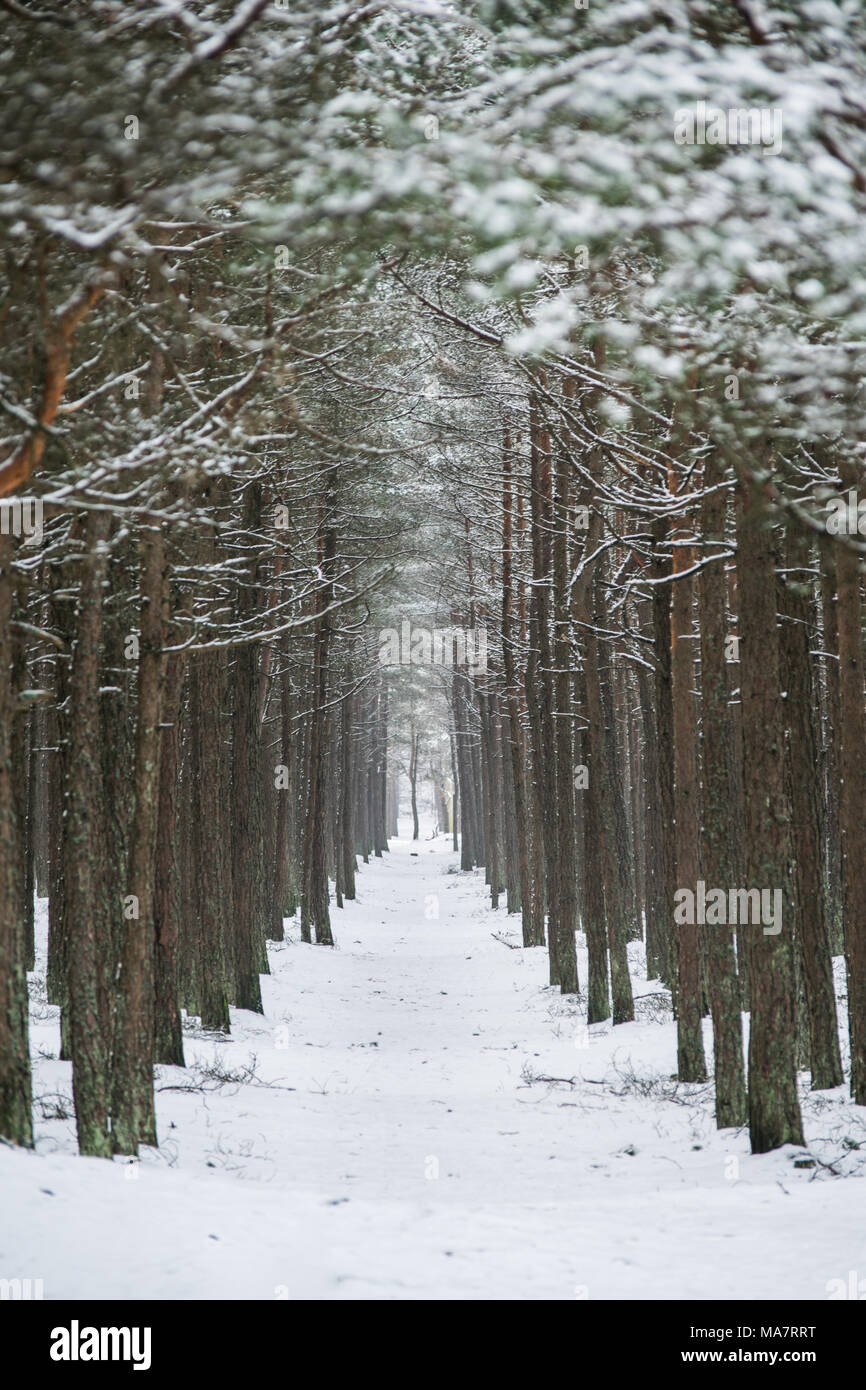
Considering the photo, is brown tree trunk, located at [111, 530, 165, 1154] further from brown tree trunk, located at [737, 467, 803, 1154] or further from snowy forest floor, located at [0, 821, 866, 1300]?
brown tree trunk, located at [737, 467, 803, 1154]

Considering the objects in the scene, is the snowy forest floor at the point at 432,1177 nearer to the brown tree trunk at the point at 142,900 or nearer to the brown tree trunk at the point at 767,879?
the brown tree trunk at the point at 767,879

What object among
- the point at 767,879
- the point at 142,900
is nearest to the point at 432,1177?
the point at 142,900

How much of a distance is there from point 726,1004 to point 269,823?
14208mm

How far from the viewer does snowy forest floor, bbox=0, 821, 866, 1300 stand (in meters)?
5.22

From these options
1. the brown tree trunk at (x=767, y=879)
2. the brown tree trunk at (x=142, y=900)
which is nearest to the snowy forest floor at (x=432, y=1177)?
the brown tree trunk at (x=767, y=879)

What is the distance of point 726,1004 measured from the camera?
9000mm

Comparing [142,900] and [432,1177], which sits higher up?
[142,900]

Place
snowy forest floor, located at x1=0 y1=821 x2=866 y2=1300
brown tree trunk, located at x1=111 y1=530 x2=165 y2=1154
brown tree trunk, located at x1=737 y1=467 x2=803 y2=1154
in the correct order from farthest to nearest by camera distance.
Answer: brown tree trunk, located at x1=737 y1=467 x2=803 y2=1154, brown tree trunk, located at x1=111 y1=530 x2=165 y2=1154, snowy forest floor, located at x1=0 y1=821 x2=866 y2=1300

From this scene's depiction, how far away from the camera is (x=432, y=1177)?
8.02 meters

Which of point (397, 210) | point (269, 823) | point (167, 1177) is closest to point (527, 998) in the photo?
point (269, 823)

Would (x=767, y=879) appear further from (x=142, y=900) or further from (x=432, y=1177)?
(x=142, y=900)

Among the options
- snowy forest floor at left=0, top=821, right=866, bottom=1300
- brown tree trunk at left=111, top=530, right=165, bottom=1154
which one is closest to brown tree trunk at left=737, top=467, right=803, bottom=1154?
snowy forest floor at left=0, top=821, right=866, bottom=1300

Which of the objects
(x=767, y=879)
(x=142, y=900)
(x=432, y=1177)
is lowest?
(x=432, y=1177)
